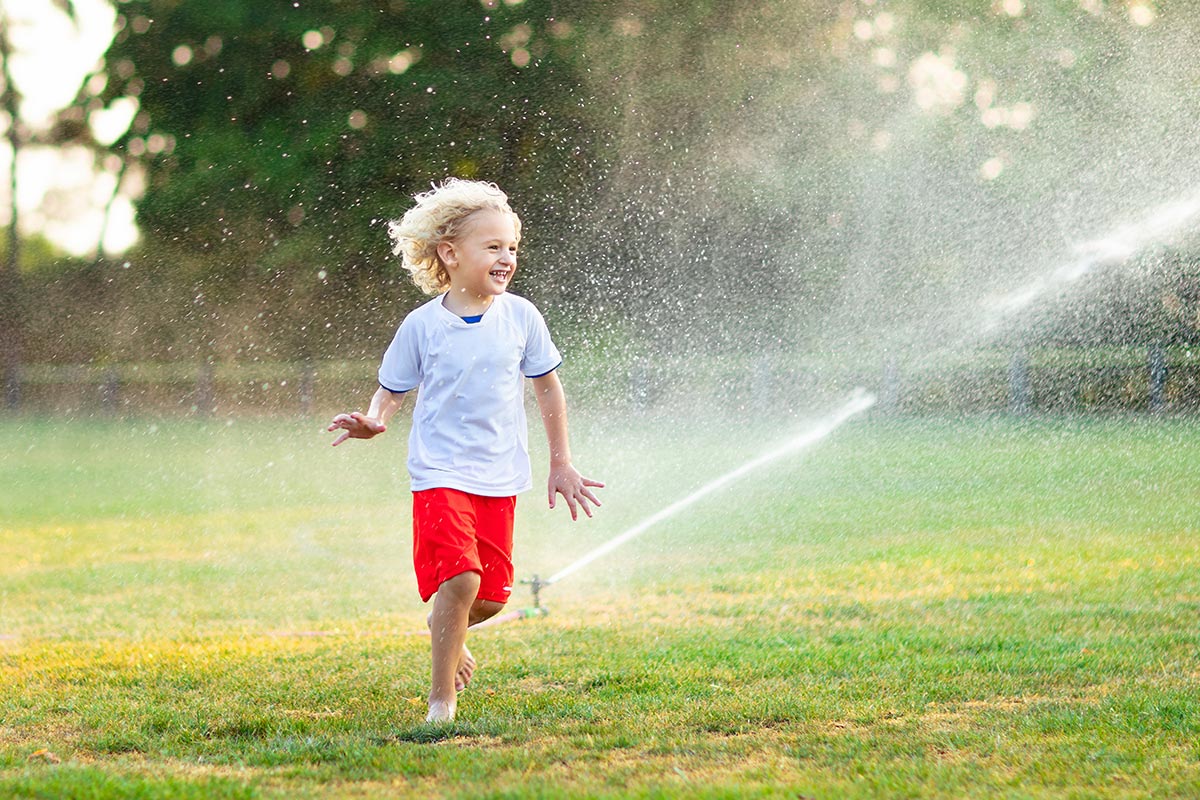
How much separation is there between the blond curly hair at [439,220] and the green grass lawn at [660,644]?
1.47 m

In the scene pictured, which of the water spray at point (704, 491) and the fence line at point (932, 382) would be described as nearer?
the water spray at point (704, 491)

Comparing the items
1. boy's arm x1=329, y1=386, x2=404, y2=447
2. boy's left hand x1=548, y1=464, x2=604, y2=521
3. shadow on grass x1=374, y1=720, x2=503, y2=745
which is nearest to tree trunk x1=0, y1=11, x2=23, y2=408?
boy's arm x1=329, y1=386, x2=404, y2=447

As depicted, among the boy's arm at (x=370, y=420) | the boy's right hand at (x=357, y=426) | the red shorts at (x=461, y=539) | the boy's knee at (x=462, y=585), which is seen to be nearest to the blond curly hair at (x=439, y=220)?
the boy's arm at (x=370, y=420)

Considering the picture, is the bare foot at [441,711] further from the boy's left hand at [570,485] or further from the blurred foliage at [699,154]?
the blurred foliage at [699,154]

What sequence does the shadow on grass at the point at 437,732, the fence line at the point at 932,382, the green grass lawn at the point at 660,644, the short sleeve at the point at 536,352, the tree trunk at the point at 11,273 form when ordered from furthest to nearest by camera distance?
the tree trunk at the point at 11,273 < the fence line at the point at 932,382 < the short sleeve at the point at 536,352 < the shadow on grass at the point at 437,732 < the green grass lawn at the point at 660,644

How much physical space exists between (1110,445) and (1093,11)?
16.6 ft

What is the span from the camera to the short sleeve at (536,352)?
455cm

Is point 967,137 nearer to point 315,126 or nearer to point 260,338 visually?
point 315,126

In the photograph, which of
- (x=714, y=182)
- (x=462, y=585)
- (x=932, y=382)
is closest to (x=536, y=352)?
(x=462, y=585)

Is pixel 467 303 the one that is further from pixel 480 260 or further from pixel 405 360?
pixel 405 360

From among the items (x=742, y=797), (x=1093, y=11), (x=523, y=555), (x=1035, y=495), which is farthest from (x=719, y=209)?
(x=742, y=797)

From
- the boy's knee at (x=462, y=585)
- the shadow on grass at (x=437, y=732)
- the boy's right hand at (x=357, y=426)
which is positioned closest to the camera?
the shadow on grass at (x=437, y=732)

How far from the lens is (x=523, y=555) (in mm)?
8500

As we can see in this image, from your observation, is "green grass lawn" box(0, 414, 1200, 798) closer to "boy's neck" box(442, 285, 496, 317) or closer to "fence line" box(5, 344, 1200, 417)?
"boy's neck" box(442, 285, 496, 317)
